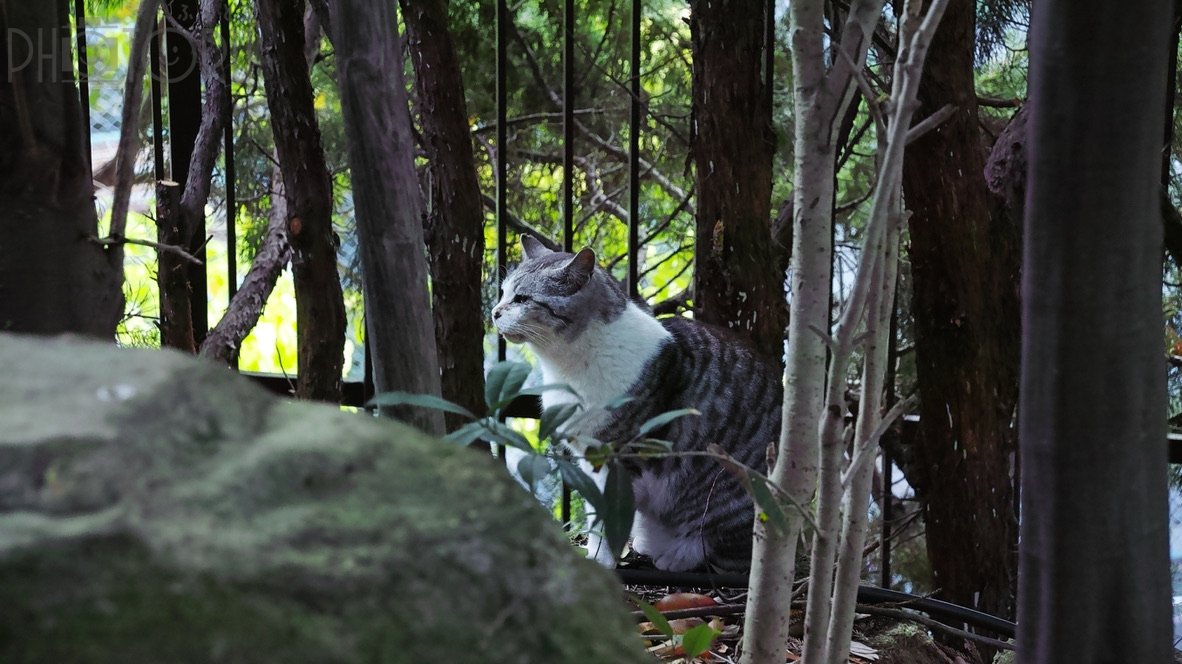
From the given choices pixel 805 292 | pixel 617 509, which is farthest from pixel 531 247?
pixel 617 509

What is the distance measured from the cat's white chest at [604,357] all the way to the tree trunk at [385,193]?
145 cm

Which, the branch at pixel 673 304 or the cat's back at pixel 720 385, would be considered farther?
the branch at pixel 673 304

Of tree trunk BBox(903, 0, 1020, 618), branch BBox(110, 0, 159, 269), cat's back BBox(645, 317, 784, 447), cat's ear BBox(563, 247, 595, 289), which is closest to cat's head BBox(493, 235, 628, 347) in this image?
cat's ear BBox(563, 247, 595, 289)

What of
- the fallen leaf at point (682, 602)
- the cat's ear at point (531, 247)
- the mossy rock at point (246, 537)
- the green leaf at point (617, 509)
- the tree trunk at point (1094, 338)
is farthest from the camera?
the cat's ear at point (531, 247)

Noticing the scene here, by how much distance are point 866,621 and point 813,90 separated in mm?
1391

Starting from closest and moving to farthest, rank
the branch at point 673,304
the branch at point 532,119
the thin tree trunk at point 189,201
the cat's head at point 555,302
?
the thin tree trunk at point 189,201 → the cat's head at point 555,302 → the branch at point 673,304 → the branch at point 532,119

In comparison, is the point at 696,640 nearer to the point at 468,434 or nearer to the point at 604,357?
the point at 468,434

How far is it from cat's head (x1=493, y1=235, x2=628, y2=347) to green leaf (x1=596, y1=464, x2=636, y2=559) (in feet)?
5.58

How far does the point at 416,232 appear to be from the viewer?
128cm

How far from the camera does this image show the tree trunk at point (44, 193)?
1.16m

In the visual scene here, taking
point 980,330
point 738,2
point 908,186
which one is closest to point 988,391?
point 980,330

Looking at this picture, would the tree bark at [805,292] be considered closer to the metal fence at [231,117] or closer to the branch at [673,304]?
the metal fence at [231,117]

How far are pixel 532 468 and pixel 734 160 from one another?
1756 millimetres

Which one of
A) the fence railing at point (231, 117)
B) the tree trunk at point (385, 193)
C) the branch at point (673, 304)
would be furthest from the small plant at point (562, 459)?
the branch at point (673, 304)
